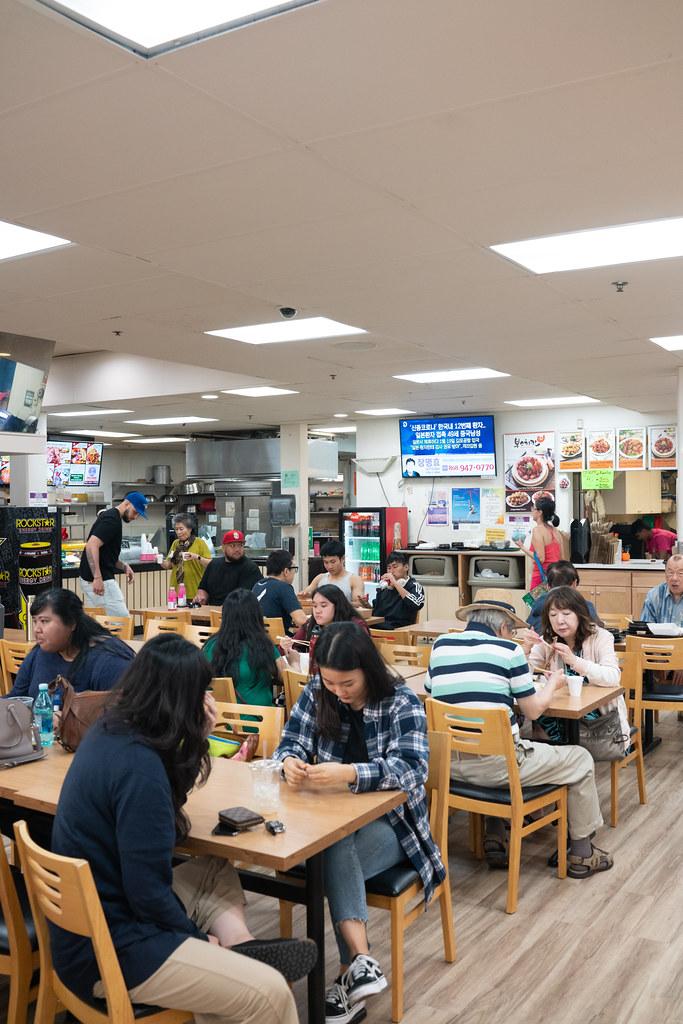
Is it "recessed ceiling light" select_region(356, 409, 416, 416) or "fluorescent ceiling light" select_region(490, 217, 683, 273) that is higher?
"recessed ceiling light" select_region(356, 409, 416, 416)

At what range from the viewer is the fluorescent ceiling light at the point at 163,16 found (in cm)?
204

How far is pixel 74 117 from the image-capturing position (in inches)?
102

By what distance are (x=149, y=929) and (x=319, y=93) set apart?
2.13 metres

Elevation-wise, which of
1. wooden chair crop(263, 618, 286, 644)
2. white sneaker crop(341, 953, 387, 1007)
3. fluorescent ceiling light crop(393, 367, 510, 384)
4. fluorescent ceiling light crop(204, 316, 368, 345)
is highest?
fluorescent ceiling light crop(393, 367, 510, 384)

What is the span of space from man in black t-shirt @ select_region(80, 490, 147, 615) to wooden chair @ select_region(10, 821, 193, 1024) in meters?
5.30

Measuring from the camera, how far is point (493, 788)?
3686 millimetres

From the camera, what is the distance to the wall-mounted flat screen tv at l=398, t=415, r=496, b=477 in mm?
11359

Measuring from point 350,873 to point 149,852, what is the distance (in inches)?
35.6

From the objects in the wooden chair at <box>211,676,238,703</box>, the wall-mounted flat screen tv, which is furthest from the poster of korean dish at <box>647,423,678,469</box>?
the wooden chair at <box>211,676,238,703</box>

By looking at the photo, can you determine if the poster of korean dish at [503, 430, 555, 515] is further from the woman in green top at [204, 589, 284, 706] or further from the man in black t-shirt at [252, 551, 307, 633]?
the woman in green top at [204, 589, 284, 706]

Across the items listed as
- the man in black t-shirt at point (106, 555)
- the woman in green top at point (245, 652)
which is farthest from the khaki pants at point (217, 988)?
the man in black t-shirt at point (106, 555)

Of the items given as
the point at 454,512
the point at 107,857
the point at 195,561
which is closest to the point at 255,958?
the point at 107,857

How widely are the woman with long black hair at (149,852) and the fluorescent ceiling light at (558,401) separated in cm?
810

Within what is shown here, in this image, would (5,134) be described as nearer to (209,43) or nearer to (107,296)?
(209,43)
